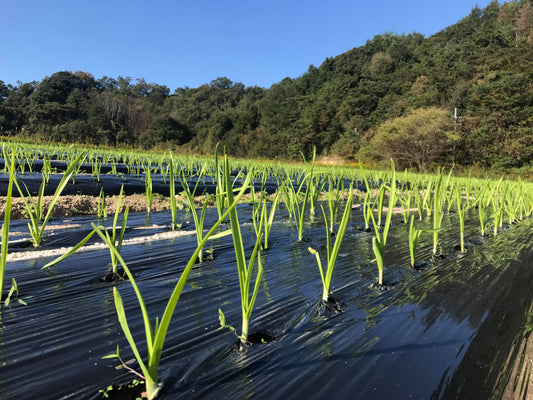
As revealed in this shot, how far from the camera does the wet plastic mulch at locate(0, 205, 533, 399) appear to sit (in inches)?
23.1

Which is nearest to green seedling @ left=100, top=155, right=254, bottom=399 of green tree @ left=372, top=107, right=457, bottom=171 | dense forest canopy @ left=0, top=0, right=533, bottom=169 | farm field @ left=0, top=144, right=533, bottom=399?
farm field @ left=0, top=144, right=533, bottom=399

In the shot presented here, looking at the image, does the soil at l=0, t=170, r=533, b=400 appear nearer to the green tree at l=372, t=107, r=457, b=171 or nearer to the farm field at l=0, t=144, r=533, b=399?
the farm field at l=0, t=144, r=533, b=399

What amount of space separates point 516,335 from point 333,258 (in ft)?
1.81

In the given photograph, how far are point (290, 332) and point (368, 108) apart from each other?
102 ft

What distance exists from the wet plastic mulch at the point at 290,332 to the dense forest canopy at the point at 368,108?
1342cm

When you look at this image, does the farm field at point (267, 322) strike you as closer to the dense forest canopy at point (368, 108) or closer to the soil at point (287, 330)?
the soil at point (287, 330)

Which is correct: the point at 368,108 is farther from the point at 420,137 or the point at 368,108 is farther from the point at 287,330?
the point at 287,330

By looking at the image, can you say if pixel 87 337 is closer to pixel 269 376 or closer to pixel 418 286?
pixel 269 376

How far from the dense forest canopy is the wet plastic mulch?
1342 centimetres

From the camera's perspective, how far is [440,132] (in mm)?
16797

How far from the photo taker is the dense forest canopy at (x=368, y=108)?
17109 mm

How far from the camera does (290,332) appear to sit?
0.78 meters

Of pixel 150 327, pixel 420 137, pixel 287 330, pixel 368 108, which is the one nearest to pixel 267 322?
pixel 287 330

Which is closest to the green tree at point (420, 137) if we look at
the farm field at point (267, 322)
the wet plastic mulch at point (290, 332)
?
the farm field at point (267, 322)
